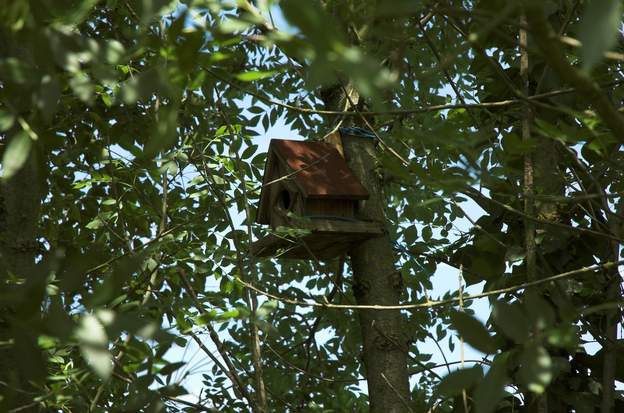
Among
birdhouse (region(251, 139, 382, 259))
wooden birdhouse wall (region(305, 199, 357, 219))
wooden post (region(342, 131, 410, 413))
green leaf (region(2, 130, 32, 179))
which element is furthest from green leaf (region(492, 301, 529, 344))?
wooden birdhouse wall (region(305, 199, 357, 219))

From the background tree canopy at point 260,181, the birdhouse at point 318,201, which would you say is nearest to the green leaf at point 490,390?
the background tree canopy at point 260,181

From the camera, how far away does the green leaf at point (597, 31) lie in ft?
1.91

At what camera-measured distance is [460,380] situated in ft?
3.14

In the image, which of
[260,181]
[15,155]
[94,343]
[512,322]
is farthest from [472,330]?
[260,181]

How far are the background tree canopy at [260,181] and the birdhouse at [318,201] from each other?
19 centimetres

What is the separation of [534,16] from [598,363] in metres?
2.19

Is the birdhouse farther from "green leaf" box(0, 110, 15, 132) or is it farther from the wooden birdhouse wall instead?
"green leaf" box(0, 110, 15, 132)

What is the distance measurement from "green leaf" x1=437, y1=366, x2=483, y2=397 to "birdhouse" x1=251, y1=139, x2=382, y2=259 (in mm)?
2341

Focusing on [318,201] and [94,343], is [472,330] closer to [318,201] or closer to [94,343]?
[94,343]

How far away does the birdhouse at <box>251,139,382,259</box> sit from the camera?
344 centimetres

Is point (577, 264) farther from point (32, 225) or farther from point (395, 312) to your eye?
point (32, 225)

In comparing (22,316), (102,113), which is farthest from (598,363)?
(102,113)

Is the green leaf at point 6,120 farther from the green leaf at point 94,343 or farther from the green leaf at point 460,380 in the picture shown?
the green leaf at point 460,380

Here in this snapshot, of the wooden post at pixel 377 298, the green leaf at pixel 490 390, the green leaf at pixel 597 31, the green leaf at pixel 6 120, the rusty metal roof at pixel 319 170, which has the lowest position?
the green leaf at pixel 490 390
